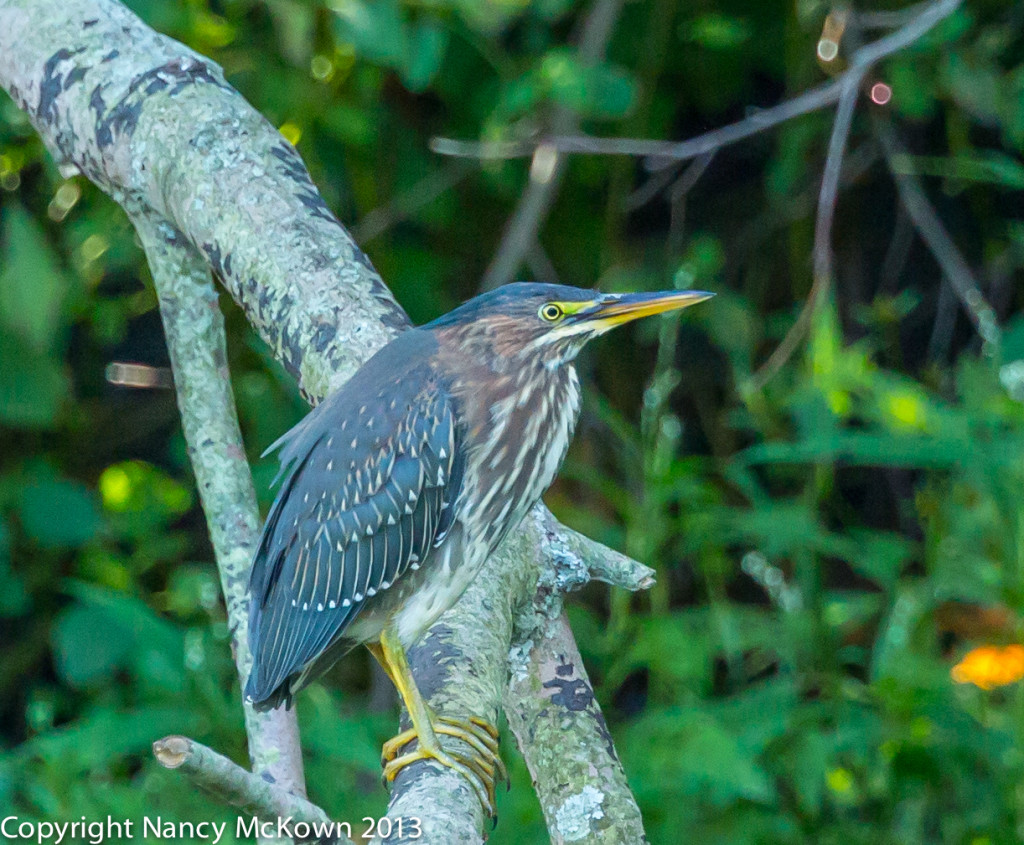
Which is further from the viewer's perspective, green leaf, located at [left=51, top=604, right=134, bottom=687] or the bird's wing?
green leaf, located at [left=51, top=604, right=134, bottom=687]

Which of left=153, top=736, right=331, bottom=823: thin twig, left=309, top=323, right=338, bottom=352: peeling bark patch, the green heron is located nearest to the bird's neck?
the green heron

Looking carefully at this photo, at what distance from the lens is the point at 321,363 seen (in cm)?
202

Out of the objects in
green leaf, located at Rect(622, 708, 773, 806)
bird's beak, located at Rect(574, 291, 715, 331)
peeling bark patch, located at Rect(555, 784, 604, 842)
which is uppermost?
bird's beak, located at Rect(574, 291, 715, 331)

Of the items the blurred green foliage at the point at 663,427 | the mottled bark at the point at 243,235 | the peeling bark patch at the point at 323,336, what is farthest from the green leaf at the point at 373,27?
the peeling bark patch at the point at 323,336

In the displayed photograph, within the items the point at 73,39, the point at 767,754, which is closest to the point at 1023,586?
the point at 767,754

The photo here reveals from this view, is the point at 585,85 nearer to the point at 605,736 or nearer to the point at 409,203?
the point at 409,203

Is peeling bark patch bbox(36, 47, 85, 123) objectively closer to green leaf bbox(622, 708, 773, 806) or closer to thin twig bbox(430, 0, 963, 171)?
thin twig bbox(430, 0, 963, 171)

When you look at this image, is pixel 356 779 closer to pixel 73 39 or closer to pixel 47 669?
pixel 47 669

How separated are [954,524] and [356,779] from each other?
4.85 ft

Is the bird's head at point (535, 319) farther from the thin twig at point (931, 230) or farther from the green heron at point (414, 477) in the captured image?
the thin twig at point (931, 230)

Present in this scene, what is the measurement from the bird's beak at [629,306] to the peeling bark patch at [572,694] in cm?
51

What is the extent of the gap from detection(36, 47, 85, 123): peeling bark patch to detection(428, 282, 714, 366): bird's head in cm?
77

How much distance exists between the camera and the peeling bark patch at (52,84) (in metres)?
2.20

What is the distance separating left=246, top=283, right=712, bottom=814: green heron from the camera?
188 centimetres
